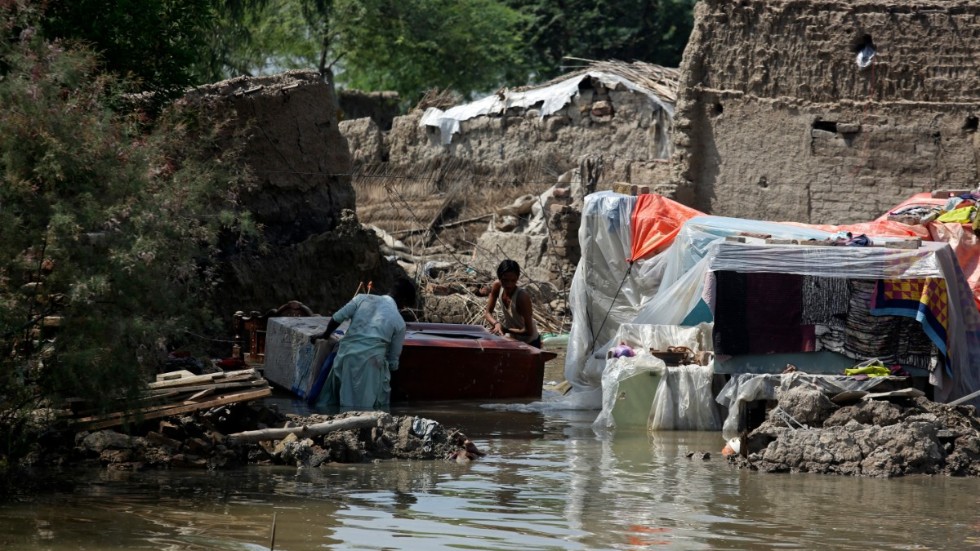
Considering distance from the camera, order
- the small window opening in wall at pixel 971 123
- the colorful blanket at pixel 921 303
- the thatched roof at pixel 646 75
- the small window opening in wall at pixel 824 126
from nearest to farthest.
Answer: the colorful blanket at pixel 921 303, the small window opening in wall at pixel 971 123, the small window opening in wall at pixel 824 126, the thatched roof at pixel 646 75

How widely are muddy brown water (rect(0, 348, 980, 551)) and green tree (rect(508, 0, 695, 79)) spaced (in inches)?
1112

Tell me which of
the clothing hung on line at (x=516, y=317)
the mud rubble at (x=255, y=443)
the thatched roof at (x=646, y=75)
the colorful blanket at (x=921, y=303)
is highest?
the thatched roof at (x=646, y=75)

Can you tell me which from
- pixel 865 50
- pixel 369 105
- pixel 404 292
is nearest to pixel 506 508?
pixel 404 292

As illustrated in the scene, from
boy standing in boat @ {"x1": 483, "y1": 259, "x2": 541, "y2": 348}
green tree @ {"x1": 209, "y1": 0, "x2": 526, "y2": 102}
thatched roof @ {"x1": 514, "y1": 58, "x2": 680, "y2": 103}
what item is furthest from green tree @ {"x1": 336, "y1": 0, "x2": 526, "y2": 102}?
boy standing in boat @ {"x1": 483, "y1": 259, "x2": 541, "y2": 348}

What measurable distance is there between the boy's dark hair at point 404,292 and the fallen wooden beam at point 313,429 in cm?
821

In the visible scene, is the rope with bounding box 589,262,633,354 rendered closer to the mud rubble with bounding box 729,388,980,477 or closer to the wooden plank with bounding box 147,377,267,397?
the mud rubble with bounding box 729,388,980,477

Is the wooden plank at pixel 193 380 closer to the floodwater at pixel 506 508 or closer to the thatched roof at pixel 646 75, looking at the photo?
the floodwater at pixel 506 508

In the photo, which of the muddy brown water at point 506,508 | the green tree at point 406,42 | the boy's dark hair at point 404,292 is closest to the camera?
the muddy brown water at point 506,508

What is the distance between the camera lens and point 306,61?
3644cm

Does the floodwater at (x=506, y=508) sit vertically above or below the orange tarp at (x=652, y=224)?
below

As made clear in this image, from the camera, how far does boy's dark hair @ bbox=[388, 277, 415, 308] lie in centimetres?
1744

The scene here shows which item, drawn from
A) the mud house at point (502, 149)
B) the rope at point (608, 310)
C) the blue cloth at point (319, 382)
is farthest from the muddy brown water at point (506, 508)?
the mud house at point (502, 149)

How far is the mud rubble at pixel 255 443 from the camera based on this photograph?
854 centimetres

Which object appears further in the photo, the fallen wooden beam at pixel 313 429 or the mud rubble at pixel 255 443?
the fallen wooden beam at pixel 313 429
